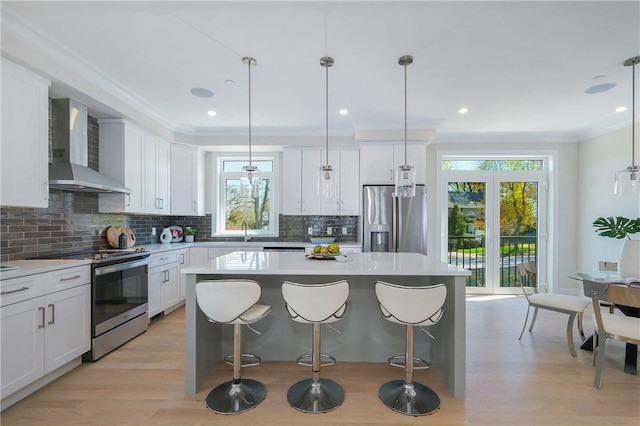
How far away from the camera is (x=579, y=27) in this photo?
220 cm

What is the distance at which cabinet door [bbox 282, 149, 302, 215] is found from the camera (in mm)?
4910

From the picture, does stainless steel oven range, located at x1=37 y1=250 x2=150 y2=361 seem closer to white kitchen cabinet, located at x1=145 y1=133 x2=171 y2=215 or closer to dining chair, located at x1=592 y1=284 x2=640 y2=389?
white kitchen cabinet, located at x1=145 y1=133 x2=171 y2=215

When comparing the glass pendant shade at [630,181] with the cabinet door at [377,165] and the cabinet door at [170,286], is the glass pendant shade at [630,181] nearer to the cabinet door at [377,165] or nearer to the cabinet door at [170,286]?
the cabinet door at [377,165]

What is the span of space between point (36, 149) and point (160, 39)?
1.40 metres

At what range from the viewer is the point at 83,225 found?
3.42 m

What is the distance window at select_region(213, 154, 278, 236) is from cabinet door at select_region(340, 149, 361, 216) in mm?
1236

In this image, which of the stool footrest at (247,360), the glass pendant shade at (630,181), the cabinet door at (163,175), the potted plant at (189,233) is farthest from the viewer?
the potted plant at (189,233)

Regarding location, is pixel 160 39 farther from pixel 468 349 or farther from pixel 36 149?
pixel 468 349

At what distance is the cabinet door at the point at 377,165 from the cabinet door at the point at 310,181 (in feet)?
2.62

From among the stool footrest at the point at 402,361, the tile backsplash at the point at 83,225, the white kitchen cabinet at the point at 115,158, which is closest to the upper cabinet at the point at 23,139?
the tile backsplash at the point at 83,225

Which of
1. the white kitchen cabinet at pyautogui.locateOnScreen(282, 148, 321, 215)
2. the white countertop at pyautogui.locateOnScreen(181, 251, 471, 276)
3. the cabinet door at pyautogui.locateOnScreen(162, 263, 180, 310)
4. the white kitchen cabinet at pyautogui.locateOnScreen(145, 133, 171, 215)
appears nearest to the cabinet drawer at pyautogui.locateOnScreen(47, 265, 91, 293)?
the white countertop at pyautogui.locateOnScreen(181, 251, 471, 276)

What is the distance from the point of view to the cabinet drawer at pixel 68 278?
2.36 m

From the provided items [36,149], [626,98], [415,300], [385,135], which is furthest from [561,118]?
[36,149]

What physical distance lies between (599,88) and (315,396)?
13.7 feet
